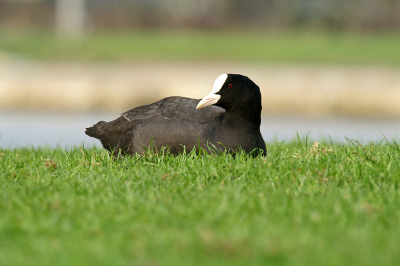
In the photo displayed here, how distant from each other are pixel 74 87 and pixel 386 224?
12.2 meters

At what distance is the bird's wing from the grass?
454 millimetres

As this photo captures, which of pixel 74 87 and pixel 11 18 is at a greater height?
pixel 11 18

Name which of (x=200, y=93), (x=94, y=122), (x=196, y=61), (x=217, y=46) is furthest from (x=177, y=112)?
(x=217, y=46)

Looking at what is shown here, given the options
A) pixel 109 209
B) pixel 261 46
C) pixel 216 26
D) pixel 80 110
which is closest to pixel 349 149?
pixel 109 209

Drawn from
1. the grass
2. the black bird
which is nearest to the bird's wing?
the black bird

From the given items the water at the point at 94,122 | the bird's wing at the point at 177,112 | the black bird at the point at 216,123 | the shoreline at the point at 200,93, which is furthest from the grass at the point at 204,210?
the shoreline at the point at 200,93

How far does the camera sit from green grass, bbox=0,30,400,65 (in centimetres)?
2661

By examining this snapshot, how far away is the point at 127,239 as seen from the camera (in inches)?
121

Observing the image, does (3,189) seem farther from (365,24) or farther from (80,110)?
(365,24)

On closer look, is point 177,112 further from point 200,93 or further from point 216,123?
point 200,93

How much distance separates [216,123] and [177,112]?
0.43 metres

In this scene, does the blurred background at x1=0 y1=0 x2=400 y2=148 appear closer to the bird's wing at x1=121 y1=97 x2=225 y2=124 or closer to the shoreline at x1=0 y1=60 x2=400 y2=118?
the shoreline at x1=0 y1=60 x2=400 y2=118

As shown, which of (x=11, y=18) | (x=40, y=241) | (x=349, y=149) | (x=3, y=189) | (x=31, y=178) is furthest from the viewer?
(x=11, y=18)

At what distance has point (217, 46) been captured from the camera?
30.8 metres
